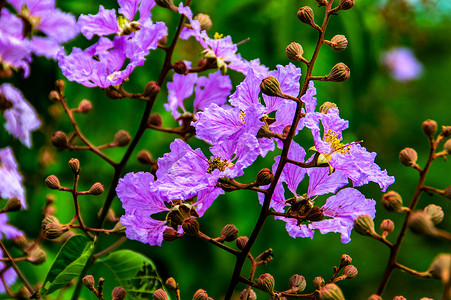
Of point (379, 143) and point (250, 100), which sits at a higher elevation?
point (250, 100)

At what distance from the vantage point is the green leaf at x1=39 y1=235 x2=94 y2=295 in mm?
973

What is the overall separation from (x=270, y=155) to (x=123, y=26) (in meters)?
0.97

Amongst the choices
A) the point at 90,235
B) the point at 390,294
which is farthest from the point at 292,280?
the point at 390,294

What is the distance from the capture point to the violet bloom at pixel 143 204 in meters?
0.96

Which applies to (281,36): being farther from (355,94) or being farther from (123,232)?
(123,232)

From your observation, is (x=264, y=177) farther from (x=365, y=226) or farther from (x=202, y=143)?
(x=202, y=143)

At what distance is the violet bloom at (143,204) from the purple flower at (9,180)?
0.37 m

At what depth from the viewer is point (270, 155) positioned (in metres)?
1.99

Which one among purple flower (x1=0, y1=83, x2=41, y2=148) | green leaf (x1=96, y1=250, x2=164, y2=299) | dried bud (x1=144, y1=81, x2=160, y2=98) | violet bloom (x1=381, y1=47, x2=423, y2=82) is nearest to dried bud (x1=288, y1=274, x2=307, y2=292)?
green leaf (x1=96, y1=250, x2=164, y2=299)

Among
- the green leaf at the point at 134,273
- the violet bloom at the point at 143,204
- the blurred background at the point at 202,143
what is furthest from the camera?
the blurred background at the point at 202,143

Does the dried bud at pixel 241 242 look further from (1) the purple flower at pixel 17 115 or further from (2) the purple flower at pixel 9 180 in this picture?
(1) the purple flower at pixel 17 115

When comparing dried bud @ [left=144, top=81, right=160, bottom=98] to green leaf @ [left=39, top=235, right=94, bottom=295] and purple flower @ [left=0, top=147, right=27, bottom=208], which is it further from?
purple flower @ [left=0, top=147, right=27, bottom=208]

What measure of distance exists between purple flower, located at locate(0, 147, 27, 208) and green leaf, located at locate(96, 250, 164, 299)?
0.85 ft

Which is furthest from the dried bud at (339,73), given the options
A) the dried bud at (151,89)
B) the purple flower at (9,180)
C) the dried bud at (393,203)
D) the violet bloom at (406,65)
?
the violet bloom at (406,65)
